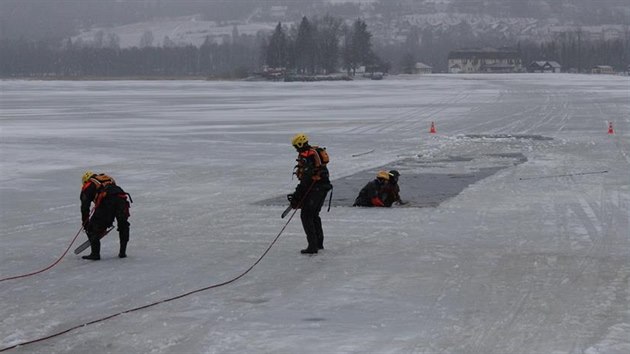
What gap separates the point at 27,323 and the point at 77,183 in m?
11.9

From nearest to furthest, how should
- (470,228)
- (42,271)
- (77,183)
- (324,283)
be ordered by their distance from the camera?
(324,283), (42,271), (470,228), (77,183)

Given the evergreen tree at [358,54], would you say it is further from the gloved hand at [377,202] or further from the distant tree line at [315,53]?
the gloved hand at [377,202]

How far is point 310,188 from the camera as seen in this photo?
12.4 metres

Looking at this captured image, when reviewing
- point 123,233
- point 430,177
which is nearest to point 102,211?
point 123,233

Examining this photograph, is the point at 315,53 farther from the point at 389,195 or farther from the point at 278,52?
the point at 389,195

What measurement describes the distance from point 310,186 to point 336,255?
95cm

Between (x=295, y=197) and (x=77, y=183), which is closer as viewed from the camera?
(x=295, y=197)

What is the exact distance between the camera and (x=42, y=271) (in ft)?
38.0

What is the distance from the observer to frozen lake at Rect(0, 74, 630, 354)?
8578 millimetres

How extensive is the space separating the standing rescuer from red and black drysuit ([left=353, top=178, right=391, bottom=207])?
4296mm

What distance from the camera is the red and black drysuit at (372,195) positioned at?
16719 mm

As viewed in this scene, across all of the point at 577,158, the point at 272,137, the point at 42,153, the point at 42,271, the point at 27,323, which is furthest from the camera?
the point at 272,137

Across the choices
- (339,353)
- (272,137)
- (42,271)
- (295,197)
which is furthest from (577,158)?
(339,353)

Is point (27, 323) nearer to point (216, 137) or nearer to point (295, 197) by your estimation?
point (295, 197)
